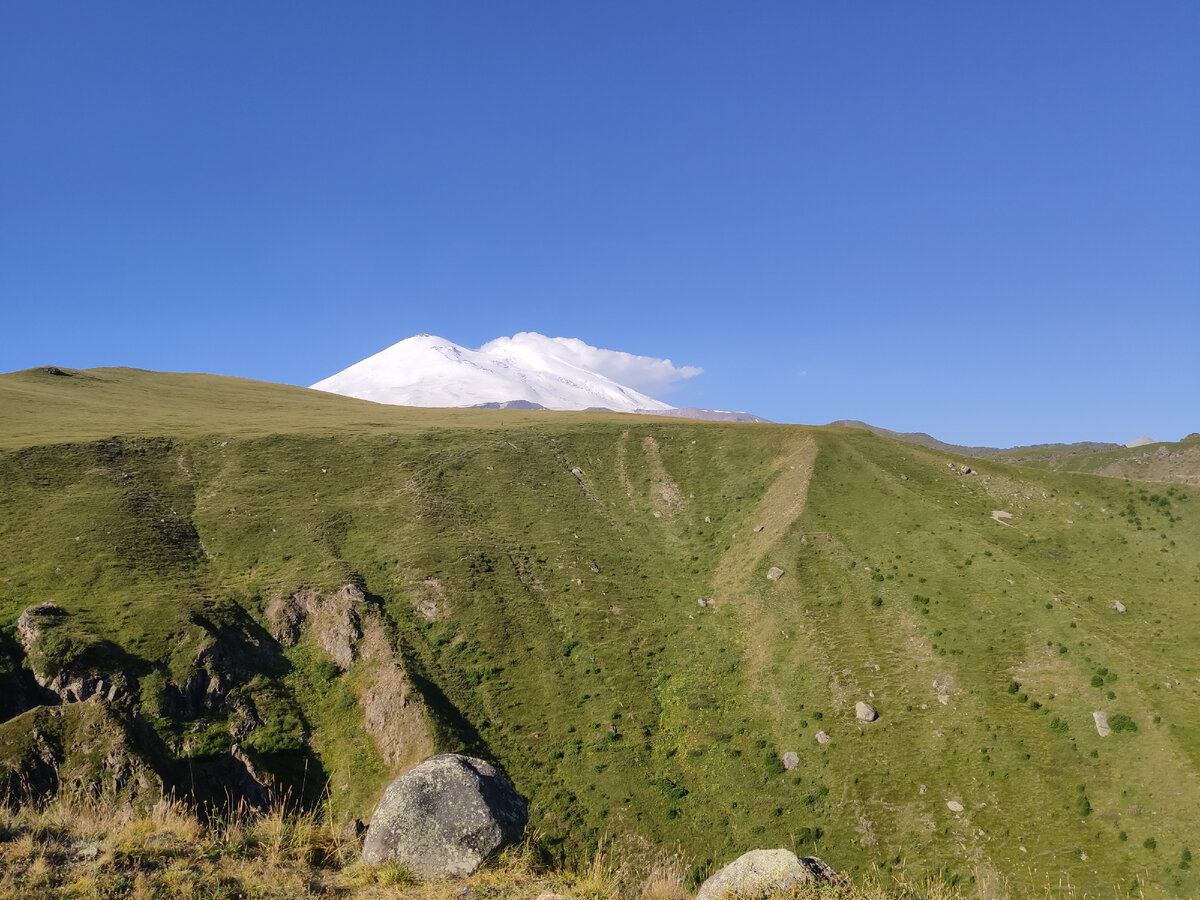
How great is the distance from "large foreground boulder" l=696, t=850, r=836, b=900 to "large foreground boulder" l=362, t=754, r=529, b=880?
204 inches

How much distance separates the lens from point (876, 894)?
1245 cm

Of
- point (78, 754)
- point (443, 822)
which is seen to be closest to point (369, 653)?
point (78, 754)

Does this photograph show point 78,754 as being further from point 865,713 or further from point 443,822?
point 865,713

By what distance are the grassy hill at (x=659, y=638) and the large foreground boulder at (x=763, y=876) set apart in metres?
21.4

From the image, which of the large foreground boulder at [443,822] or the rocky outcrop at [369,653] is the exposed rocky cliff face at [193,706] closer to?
the rocky outcrop at [369,653]

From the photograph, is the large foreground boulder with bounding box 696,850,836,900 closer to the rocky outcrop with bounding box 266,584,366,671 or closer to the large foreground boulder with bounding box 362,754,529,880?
the large foreground boulder with bounding box 362,754,529,880

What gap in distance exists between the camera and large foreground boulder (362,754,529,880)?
543 inches

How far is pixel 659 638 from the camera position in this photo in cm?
5316

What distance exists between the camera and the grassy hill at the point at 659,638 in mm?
35312

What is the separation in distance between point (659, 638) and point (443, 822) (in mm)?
40389

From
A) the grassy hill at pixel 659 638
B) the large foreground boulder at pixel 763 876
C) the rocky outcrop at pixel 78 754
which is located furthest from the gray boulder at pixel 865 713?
the rocky outcrop at pixel 78 754

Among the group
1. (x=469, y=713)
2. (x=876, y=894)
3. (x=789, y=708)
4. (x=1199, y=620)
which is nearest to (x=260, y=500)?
(x=469, y=713)

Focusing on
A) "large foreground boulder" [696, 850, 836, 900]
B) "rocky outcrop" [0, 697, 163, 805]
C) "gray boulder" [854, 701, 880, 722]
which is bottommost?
"gray boulder" [854, 701, 880, 722]

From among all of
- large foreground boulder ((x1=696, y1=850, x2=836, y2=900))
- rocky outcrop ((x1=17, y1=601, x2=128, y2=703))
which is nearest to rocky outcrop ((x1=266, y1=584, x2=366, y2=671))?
rocky outcrop ((x1=17, y1=601, x2=128, y2=703))
